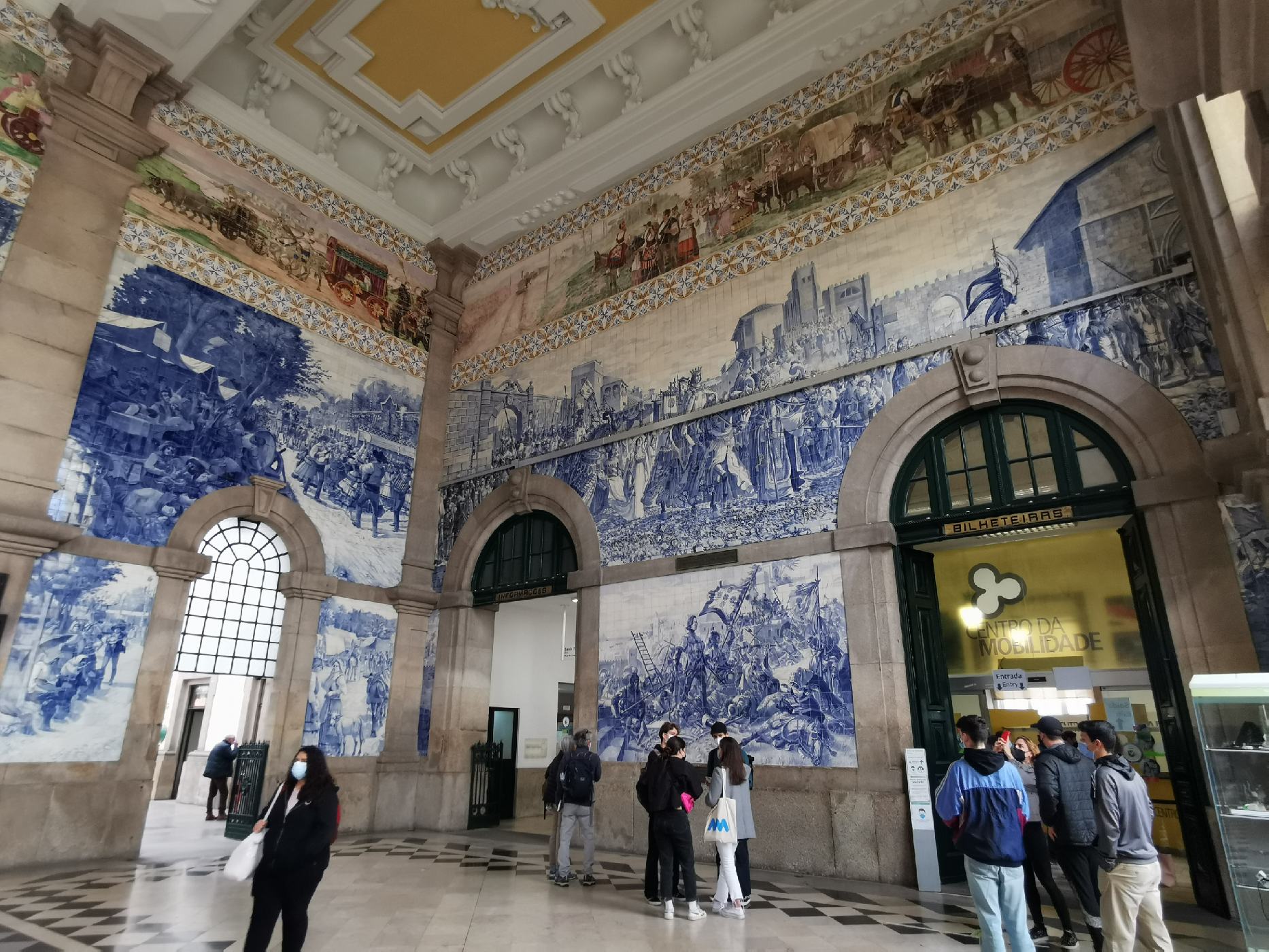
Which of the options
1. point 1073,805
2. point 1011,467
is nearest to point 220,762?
point 1073,805

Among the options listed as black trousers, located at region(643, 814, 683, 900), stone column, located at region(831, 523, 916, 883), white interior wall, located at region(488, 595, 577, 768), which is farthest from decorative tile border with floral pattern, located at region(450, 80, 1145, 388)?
black trousers, located at region(643, 814, 683, 900)

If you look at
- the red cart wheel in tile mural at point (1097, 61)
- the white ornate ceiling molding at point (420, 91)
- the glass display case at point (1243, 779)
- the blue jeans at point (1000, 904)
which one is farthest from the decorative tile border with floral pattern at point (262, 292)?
the glass display case at point (1243, 779)

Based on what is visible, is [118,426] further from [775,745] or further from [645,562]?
[775,745]

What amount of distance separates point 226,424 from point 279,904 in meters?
8.60

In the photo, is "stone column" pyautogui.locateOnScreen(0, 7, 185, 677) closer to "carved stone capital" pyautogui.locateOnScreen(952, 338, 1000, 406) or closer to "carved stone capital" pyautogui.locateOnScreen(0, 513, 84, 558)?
"carved stone capital" pyautogui.locateOnScreen(0, 513, 84, 558)

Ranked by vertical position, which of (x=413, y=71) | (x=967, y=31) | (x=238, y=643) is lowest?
(x=238, y=643)

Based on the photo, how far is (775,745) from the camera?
8.55 m

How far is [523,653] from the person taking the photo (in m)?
14.3

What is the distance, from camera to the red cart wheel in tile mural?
8.32m

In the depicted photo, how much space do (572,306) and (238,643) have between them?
7.27 metres

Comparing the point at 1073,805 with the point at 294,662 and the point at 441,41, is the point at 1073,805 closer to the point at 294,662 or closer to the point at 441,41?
the point at 294,662

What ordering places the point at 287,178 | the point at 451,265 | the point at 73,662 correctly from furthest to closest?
the point at 451,265
the point at 287,178
the point at 73,662

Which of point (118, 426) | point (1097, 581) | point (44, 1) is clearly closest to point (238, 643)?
point (118, 426)

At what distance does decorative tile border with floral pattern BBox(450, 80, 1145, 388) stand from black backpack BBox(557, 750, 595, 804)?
6.78 metres
